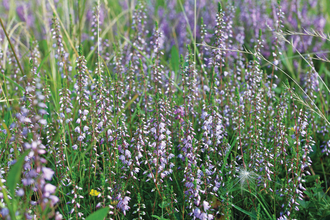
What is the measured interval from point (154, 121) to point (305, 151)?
1400mm

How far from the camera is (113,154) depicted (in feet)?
9.59

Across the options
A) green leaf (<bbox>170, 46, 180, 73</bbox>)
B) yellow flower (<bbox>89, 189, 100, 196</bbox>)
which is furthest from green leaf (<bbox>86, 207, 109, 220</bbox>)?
green leaf (<bbox>170, 46, 180, 73</bbox>)

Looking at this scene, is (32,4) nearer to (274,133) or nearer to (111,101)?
(111,101)

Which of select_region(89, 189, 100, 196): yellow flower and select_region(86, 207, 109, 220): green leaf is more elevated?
select_region(86, 207, 109, 220): green leaf

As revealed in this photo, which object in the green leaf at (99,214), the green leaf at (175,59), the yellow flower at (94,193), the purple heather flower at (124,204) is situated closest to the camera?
the green leaf at (99,214)

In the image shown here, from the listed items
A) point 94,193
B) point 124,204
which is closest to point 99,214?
point 124,204

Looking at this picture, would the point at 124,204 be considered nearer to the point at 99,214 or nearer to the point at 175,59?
the point at 99,214

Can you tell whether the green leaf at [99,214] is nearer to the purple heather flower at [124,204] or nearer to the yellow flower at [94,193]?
the purple heather flower at [124,204]

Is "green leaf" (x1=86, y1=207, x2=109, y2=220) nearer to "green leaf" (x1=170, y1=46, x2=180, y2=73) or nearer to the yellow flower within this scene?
the yellow flower

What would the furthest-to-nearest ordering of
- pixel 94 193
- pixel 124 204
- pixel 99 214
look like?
pixel 94 193 → pixel 124 204 → pixel 99 214

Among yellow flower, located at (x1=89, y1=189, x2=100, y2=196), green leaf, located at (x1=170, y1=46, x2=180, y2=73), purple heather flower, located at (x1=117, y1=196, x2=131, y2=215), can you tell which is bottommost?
yellow flower, located at (x1=89, y1=189, x2=100, y2=196)

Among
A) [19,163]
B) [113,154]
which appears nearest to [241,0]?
[113,154]

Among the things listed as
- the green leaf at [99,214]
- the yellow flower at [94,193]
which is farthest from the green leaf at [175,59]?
the green leaf at [99,214]

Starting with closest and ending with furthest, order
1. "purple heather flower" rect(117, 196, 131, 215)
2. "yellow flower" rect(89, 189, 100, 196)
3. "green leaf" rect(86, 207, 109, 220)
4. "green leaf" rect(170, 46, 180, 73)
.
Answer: "green leaf" rect(86, 207, 109, 220), "purple heather flower" rect(117, 196, 131, 215), "yellow flower" rect(89, 189, 100, 196), "green leaf" rect(170, 46, 180, 73)
